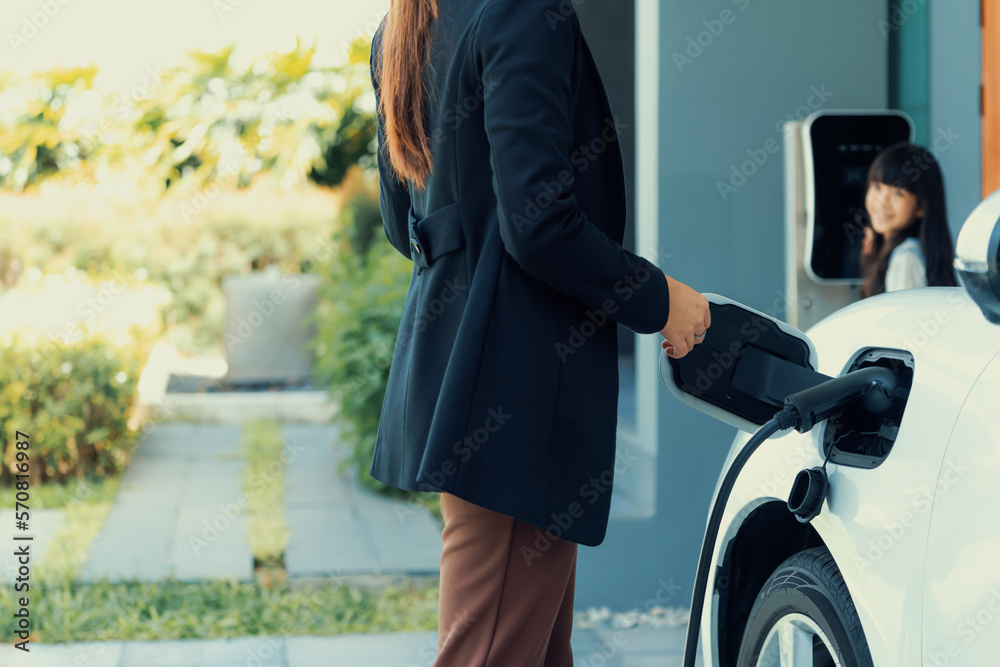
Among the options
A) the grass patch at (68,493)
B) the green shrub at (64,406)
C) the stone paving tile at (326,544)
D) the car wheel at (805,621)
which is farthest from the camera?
the green shrub at (64,406)

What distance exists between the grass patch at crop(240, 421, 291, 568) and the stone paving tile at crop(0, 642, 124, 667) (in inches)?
35.1

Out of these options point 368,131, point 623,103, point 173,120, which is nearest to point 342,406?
point 623,103

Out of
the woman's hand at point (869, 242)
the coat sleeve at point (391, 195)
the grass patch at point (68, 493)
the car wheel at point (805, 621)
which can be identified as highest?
the coat sleeve at point (391, 195)

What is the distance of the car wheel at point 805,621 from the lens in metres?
1.31

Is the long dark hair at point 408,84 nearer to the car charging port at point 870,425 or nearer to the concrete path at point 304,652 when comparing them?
the car charging port at point 870,425

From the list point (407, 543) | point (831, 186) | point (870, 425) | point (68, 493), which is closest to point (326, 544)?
point (407, 543)

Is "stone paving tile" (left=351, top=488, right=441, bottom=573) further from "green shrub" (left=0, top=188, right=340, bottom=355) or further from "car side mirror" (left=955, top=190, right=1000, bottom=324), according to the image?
"green shrub" (left=0, top=188, right=340, bottom=355)

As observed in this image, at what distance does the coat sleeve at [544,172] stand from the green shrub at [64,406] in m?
4.30

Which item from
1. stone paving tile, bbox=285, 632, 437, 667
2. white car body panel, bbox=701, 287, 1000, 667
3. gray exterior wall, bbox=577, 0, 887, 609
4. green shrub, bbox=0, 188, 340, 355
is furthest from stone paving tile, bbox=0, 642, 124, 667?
green shrub, bbox=0, 188, 340, 355

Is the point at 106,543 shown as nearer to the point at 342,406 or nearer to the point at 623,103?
the point at 342,406

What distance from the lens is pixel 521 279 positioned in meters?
1.51

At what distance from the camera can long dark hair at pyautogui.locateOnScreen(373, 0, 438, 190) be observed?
1.55 metres

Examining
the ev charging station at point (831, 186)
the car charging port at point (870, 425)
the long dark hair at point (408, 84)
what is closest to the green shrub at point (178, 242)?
the ev charging station at point (831, 186)

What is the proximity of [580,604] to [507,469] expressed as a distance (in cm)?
216
